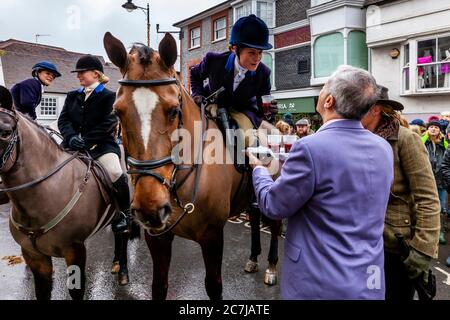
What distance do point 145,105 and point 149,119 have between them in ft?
0.31

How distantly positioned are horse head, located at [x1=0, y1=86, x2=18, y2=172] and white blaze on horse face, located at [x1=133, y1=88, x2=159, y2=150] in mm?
1249

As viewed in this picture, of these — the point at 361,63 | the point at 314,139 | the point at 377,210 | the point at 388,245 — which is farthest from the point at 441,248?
the point at 361,63

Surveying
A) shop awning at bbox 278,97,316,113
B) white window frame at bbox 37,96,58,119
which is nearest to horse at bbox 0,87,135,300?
shop awning at bbox 278,97,316,113

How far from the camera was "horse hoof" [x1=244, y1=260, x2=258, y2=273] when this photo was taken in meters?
4.89

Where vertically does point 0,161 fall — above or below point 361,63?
below

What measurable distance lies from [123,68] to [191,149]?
2.52ft

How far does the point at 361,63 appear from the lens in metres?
17.0

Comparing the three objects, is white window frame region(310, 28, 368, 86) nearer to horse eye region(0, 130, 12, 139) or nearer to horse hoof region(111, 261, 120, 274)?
horse hoof region(111, 261, 120, 274)

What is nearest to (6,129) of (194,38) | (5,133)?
(5,133)

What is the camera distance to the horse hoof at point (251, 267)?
4.89 meters

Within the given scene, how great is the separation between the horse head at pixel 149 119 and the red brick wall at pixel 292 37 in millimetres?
18571

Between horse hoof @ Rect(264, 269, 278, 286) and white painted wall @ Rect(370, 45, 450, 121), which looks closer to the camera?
horse hoof @ Rect(264, 269, 278, 286)

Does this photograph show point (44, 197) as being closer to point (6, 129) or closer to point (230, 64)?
point (6, 129)
